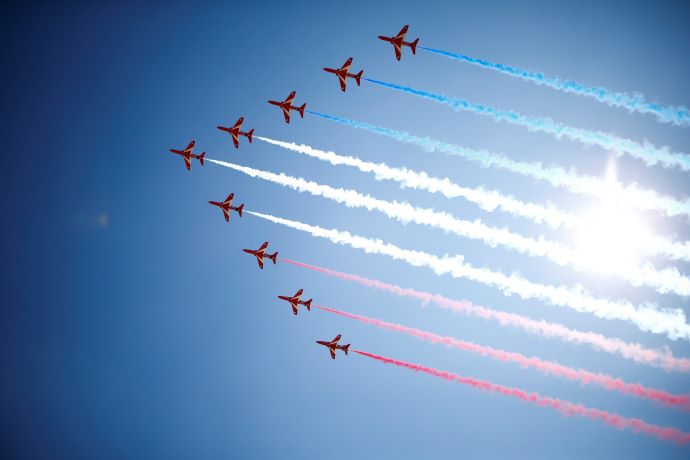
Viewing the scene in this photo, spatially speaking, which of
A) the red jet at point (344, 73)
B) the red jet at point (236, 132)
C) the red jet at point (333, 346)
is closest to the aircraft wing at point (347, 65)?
the red jet at point (344, 73)

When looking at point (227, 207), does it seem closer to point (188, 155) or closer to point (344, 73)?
point (188, 155)

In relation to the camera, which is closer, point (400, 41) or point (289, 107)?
point (400, 41)

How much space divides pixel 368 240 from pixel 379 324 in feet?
22.9

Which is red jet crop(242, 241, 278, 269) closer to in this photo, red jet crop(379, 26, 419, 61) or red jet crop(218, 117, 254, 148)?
red jet crop(218, 117, 254, 148)

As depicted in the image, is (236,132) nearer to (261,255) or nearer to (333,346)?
(261,255)

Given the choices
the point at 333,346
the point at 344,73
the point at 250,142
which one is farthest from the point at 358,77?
the point at 333,346

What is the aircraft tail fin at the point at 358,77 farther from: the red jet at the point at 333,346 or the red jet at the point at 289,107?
the red jet at the point at 333,346

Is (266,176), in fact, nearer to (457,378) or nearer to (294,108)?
(294,108)

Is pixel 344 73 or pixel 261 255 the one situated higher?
pixel 344 73

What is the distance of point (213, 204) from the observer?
150 ft

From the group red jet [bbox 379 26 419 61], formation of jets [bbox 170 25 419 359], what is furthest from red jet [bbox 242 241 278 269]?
red jet [bbox 379 26 419 61]

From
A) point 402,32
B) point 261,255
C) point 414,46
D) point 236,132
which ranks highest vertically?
point 402,32

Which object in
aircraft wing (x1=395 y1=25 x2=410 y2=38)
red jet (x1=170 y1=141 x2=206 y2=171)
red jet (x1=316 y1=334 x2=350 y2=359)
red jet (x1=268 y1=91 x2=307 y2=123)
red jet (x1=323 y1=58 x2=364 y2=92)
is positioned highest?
aircraft wing (x1=395 y1=25 x2=410 y2=38)

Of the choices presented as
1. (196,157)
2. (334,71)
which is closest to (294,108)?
(334,71)
